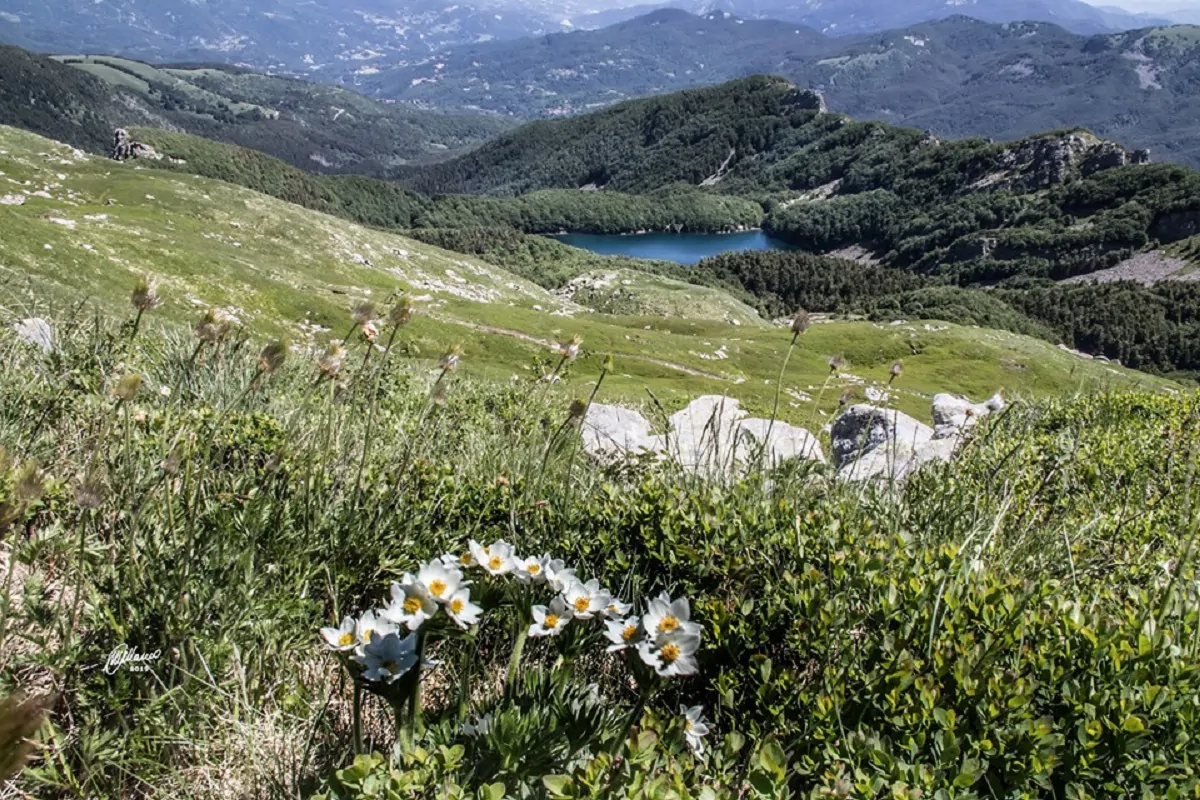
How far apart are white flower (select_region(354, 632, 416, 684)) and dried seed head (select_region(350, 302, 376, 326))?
6.57 ft

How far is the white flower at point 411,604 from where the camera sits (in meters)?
2.01

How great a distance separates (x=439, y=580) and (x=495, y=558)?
31 centimetres

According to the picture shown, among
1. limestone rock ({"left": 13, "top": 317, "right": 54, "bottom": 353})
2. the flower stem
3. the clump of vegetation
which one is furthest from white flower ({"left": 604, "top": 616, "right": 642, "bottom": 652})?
limestone rock ({"left": 13, "top": 317, "right": 54, "bottom": 353})

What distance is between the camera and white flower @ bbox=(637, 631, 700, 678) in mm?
2023

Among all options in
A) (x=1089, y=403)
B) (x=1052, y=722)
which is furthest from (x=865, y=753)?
(x=1089, y=403)

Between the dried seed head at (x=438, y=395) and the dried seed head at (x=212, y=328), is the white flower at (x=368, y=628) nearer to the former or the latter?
the dried seed head at (x=438, y=395)

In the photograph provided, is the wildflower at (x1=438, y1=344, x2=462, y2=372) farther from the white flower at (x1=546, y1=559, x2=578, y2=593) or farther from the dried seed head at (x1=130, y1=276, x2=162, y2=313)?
the white flower at (x1=546, y1=559, x2=578, y2=593)

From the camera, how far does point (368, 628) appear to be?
220 cm

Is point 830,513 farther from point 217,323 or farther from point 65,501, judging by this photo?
point 65,501

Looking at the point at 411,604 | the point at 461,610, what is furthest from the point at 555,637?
the point at 411,604

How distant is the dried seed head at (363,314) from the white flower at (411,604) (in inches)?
75.8

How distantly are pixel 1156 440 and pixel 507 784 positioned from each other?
8.34 meters

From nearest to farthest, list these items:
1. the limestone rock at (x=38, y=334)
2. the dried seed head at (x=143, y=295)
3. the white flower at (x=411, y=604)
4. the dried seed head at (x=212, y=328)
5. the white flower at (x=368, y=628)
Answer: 1. the white flower at (x=411, y=604)
2. the white flower at (x=368, y=628)
3. the dried seed head at (x=143, y=295)
4. the dried seed head at (x=212, y=328)
5. the limestone rock at (x=38, y=334)

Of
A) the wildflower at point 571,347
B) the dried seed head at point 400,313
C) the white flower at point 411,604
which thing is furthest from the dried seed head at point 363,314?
the white flower at point 411,604
